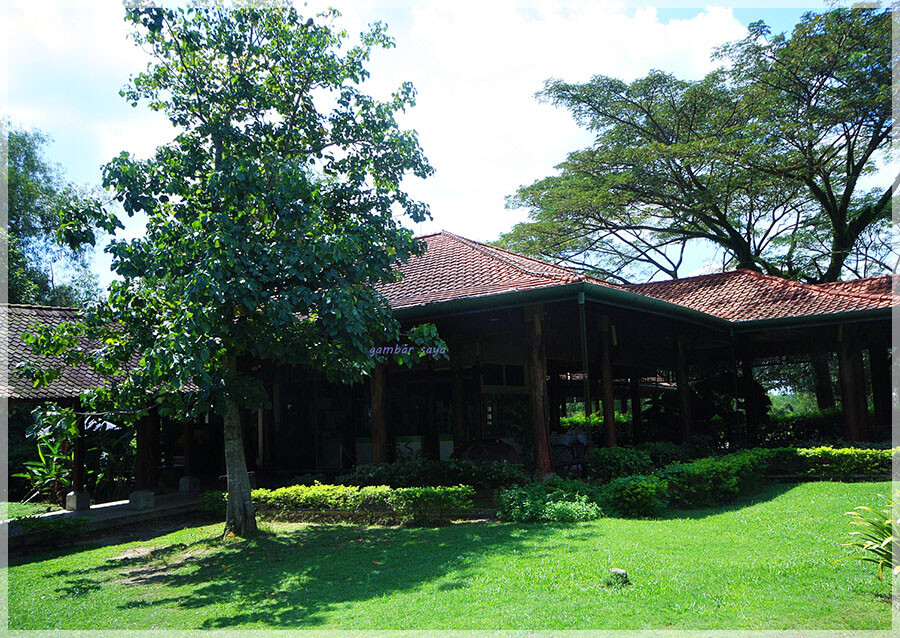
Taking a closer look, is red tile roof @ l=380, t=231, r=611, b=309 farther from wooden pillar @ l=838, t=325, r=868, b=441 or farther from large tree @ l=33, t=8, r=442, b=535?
wooden pillar @ l=838, t=325, r=868, b=441

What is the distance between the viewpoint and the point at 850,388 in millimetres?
13844

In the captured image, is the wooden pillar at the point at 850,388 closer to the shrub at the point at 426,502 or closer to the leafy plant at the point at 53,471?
the shrub at the point at 426,502

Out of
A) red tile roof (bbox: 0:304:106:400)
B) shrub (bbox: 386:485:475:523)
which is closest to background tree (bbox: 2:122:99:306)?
red tile roof (bbox: 0:304:106:400)

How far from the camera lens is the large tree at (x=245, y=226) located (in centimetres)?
795

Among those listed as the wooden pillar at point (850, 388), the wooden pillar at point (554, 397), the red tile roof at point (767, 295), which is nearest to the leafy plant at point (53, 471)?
the wooden pillar at point (554, 397)

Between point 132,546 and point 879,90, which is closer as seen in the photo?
point 132,546

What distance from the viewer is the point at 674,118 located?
23266 millimetres

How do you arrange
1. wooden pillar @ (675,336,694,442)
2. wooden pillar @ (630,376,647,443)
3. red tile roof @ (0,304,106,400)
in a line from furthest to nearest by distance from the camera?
wooden pillar @ (630,376,647,443)
wooden pillar @ (675,336,694,442)
red tile roof @ (0,304,106,400)

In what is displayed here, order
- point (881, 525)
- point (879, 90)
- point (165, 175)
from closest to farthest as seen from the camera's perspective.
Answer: point (881, 525) → point (165, 175) → point (879, 90)

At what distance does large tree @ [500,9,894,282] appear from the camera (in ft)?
61.1

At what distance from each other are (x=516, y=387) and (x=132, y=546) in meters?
8.23

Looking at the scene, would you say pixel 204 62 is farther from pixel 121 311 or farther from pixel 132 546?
pixel 132 546

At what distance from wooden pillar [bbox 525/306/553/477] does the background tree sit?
19.0 metres

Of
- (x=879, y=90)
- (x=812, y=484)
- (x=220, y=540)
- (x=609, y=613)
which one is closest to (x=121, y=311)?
(x=220, y=540)
